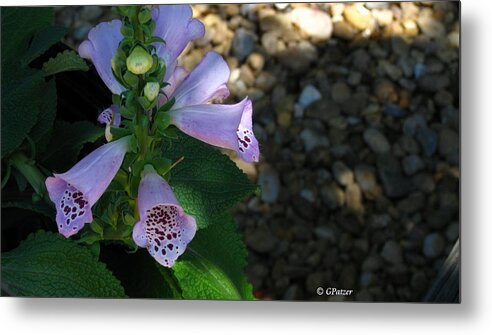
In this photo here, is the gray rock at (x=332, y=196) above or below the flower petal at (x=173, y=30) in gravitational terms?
below

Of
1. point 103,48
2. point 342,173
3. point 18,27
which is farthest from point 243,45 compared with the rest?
point 103,48

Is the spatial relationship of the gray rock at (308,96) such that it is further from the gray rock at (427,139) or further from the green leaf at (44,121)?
the green leaf at (44,121)

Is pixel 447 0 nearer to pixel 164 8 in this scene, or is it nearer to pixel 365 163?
pixel 365 163

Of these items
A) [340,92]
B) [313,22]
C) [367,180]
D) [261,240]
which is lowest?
[261,240]

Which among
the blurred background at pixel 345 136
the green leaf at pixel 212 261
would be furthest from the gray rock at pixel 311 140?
the green leaf at pixel 212 261

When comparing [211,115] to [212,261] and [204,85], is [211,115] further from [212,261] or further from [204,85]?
[212,261]

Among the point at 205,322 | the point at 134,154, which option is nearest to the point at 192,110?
the point at 134,154
